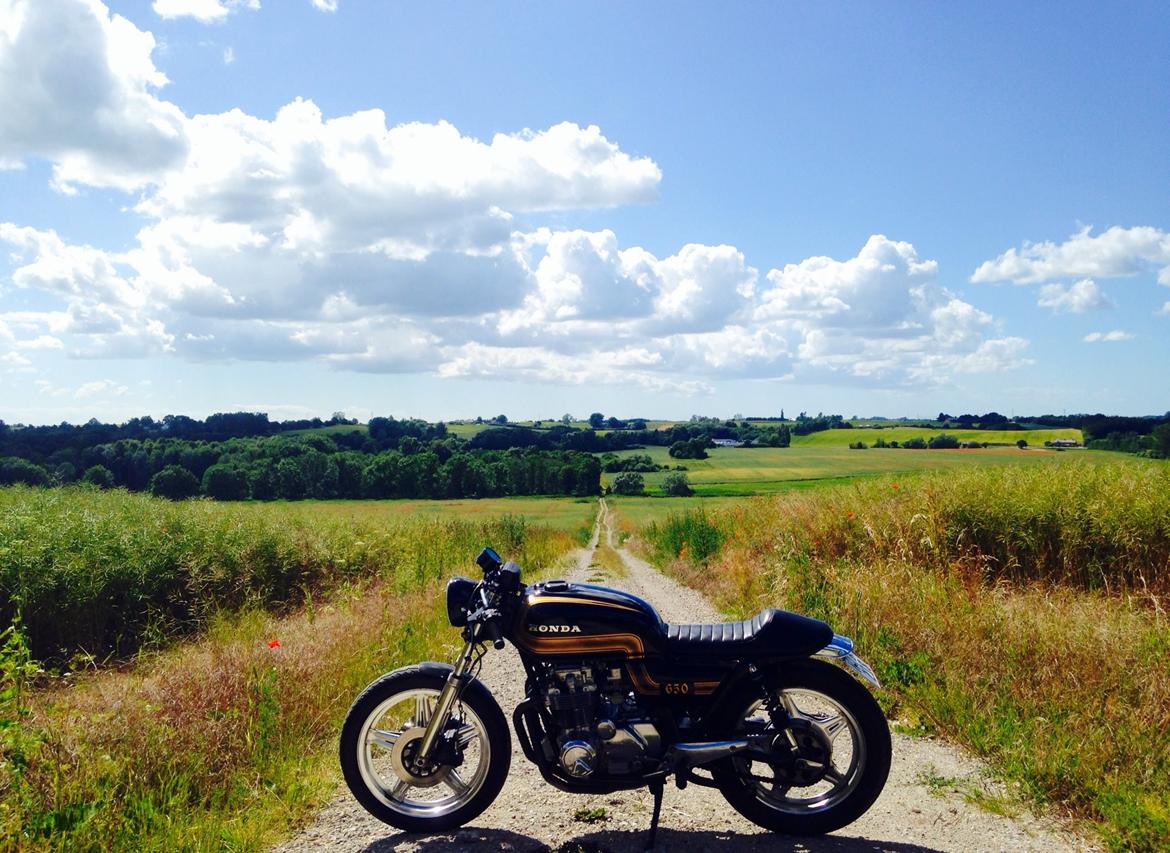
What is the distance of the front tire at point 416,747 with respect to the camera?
166 inches

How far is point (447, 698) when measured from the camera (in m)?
4.16

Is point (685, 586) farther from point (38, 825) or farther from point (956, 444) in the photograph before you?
point (956, 444)

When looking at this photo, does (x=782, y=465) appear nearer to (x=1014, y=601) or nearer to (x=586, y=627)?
(x=1014, y=601)

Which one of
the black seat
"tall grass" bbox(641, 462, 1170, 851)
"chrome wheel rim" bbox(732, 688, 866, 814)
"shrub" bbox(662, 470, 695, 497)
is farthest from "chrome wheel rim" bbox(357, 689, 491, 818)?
"shrub" bbox(662, 470, 695, 497)

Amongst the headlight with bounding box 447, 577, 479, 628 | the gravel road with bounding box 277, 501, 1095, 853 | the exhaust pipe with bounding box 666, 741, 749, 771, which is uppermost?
the headlight with bounding box 447, 577, 479, 628

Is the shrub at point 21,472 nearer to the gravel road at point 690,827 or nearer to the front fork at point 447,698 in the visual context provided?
the gravel road at point 690,827

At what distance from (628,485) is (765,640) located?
219 feet

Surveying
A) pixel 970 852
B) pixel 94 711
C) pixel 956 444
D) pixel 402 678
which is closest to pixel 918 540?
pixel 970 852

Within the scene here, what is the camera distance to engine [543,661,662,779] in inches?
156

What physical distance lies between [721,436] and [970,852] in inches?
3075

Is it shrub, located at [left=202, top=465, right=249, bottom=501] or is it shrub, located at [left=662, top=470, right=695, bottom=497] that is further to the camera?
shrub, located at [left=662, top=470, right=695, bottom=497]

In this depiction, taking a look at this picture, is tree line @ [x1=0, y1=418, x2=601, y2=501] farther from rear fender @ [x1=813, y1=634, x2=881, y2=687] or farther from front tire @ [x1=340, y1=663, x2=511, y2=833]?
rear fender @ [x1=813, y1=634, x2=881, y2=687]

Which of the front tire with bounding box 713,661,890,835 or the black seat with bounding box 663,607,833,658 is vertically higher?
the black seat with bounding box 663,607,833,658

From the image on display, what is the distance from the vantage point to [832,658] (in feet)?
13.9
